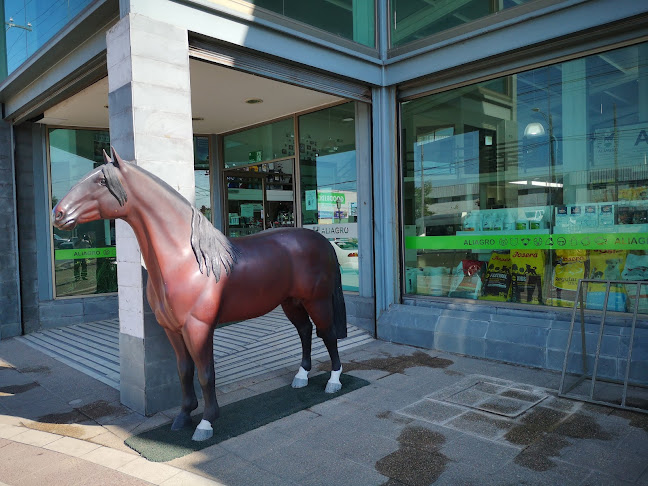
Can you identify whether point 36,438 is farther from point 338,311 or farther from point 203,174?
point 203,174

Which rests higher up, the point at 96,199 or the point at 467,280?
the point at 96,199

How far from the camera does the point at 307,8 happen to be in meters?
5.58

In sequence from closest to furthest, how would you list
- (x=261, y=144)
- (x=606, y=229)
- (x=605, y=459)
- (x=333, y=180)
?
(x=605, y=459), (x=606, y=229), (x=333, y=180), (x=261, y=144)

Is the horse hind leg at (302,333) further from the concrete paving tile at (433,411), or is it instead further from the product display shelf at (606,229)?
the product display shelf at (606,229)

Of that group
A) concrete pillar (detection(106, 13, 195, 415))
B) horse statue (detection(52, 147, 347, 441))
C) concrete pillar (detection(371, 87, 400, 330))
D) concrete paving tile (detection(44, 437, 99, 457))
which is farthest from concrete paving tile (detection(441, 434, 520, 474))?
concrete pillar (detection(371, 87, 400, 330))

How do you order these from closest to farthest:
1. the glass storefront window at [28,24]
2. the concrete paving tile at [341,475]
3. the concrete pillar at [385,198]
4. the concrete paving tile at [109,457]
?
1. the concrete paving tile at [341,475]
2. the concrete paving tile at [109,457]
3. the glass storefront window at [28,24]
4. the concrete pillar at [385,198]

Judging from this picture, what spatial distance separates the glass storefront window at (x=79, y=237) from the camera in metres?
7.74

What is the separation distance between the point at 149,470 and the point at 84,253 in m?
6.09

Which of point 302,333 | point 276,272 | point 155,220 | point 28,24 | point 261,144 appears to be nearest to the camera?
point 155,220

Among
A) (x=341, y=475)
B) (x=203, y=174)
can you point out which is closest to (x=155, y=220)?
(x=341, y=475)

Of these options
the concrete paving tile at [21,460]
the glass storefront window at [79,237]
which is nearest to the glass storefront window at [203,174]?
the glass storefront window at [79,237]

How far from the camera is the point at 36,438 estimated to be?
3.47m

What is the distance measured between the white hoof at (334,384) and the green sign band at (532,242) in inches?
105

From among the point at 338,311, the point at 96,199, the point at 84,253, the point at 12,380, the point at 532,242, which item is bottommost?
the point at 12,380
